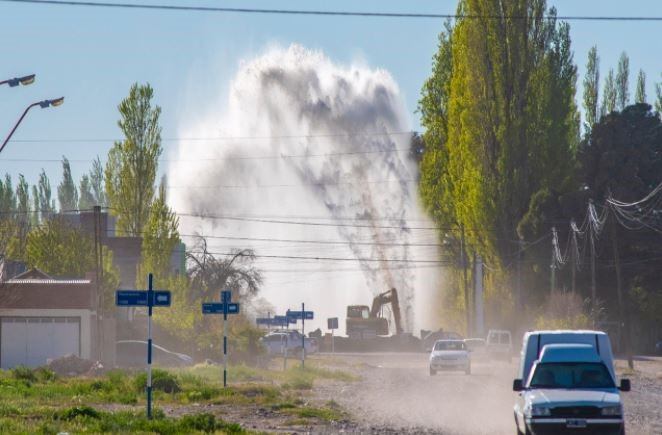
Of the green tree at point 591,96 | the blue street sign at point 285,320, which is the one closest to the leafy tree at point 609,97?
the green tree at point 591,96

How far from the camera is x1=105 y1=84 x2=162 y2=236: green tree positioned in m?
86.0

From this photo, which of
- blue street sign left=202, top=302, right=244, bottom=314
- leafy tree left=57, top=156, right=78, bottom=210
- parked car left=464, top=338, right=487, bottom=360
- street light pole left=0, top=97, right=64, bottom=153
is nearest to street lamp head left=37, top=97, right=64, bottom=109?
street light pole left=0, top=97, right=64, bottom=153

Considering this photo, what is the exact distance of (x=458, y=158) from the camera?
Answer: 273 feet

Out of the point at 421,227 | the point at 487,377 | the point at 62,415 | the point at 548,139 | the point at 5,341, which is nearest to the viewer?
the point at 62,415

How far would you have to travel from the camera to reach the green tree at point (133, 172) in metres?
86.0

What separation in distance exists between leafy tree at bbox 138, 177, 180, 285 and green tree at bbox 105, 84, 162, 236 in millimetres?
2259

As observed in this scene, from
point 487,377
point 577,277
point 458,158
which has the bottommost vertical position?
point 487,377

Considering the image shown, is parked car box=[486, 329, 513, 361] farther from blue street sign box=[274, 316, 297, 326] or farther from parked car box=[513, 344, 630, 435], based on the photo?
parked car box=[513, 344, 630, 435]

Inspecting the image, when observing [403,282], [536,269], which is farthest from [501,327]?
[403,282]

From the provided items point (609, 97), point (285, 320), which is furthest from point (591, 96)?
point (285, 320)

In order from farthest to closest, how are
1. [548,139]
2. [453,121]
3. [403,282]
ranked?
[403,282] → [453,121] → [548,139]

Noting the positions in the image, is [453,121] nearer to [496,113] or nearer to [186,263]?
[496,113]

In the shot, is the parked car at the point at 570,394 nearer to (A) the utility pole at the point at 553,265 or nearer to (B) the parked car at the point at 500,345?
(B) the parked car at the point at 500,345

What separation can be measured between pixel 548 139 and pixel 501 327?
15725 millimetres
